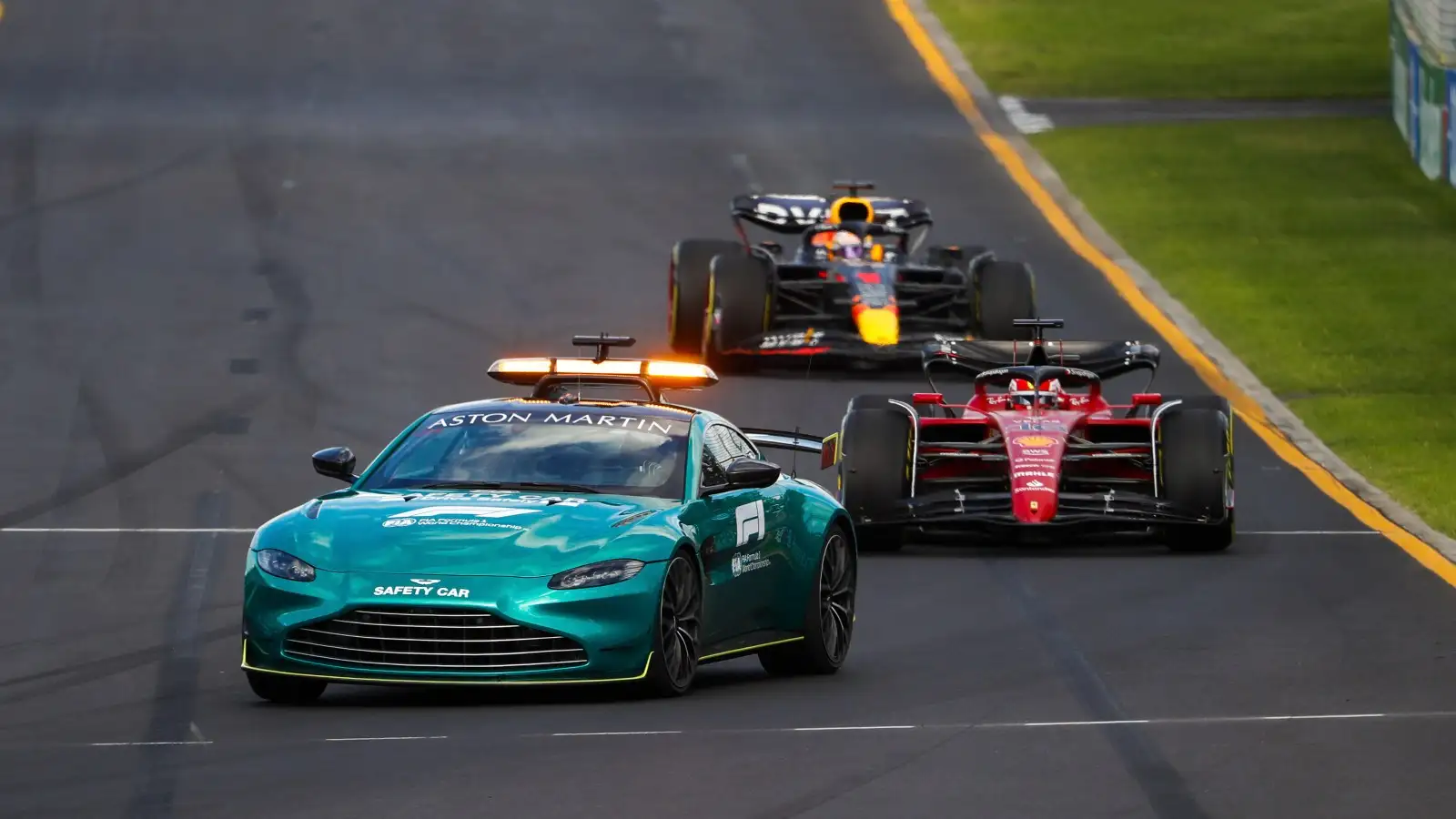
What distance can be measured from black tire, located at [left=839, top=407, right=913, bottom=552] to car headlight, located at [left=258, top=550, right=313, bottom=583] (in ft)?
21.2

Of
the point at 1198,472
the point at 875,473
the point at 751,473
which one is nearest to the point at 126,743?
the point at 751,473

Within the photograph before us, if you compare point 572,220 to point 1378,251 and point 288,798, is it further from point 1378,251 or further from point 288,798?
point 288,798

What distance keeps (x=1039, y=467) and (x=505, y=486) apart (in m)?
5.86

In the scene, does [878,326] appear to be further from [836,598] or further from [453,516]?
[453,516]

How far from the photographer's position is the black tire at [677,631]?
1119 cm

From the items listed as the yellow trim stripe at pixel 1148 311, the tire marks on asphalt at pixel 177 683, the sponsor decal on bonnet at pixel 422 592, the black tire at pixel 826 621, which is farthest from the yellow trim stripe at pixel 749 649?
the yellow trim stripe at pixel 1148 311

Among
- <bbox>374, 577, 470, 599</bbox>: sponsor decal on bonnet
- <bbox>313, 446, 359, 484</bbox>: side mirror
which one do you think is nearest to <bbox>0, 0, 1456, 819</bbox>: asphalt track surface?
<bbox>374, 577, 470, 599</bbox>: sponsor decal on bonnet

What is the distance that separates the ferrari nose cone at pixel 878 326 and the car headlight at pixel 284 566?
43.7 ft

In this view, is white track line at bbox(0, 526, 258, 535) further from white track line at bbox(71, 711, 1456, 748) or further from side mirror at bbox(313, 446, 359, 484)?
white track line at bbox(71, 711, 1456, 748)

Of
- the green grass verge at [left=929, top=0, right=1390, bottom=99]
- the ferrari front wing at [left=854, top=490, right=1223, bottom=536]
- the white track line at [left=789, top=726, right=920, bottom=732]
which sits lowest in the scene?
the ferrari front wing at [left=854, top=490, right=1223, bottom=536]

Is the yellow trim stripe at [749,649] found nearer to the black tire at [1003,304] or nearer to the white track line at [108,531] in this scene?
the white track line at [108,531]

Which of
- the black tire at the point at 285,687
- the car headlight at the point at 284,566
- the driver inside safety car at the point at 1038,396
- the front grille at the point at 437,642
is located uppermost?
the car headlight at the point at 284,566

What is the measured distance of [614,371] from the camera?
13.2 m

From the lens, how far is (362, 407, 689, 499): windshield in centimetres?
1203
